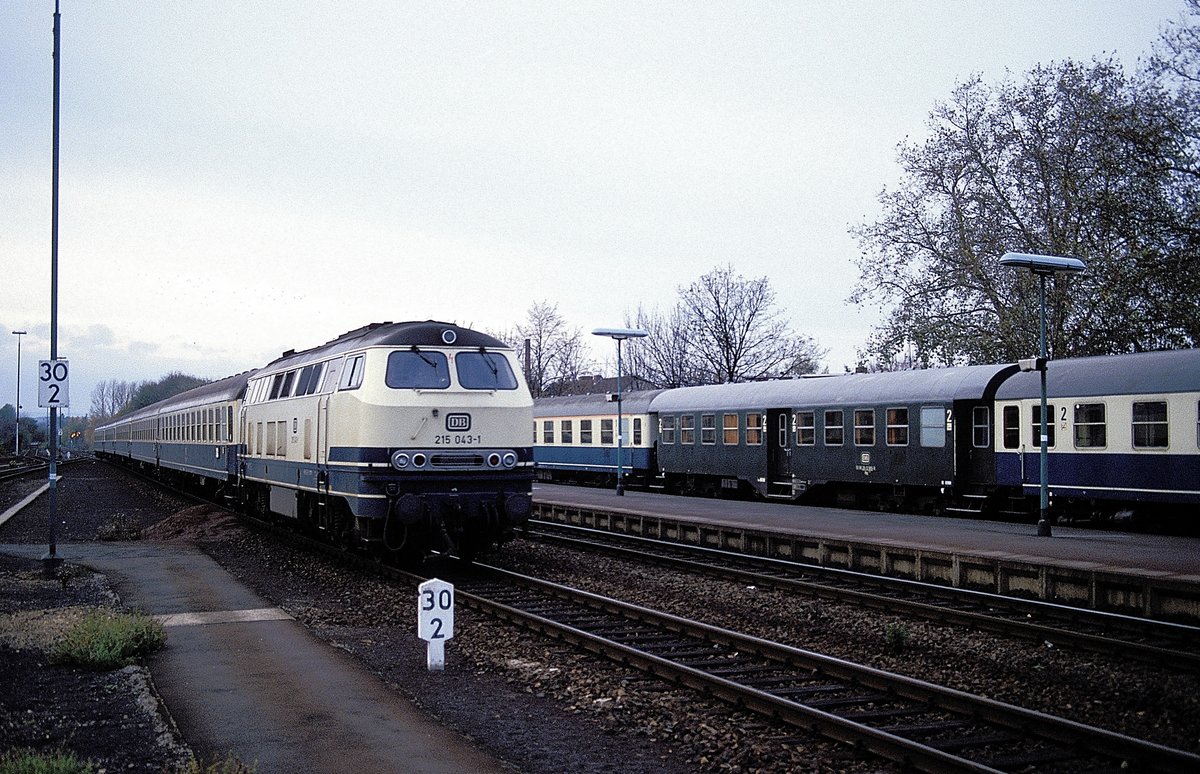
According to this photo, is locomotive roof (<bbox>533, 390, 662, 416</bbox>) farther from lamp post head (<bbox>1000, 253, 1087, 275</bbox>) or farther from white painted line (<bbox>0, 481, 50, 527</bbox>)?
white painted line (<bbox>0, 481, 50, 527</bbox>)

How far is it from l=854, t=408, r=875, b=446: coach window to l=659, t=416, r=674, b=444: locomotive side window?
8.55 metres

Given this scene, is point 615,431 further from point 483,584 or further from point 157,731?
point 157,731

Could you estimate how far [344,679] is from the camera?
854cm

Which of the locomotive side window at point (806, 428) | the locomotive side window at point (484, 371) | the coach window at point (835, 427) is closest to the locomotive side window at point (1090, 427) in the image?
the coach window at point (835, 427)

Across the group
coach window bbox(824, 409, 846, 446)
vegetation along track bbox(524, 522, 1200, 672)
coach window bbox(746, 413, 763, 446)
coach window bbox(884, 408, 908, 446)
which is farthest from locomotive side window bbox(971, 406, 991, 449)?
vegetation along track bbox(524, 522, 1200, 672)

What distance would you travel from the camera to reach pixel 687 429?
3216cm

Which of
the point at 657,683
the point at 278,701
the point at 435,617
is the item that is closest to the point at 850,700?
the point at 657,683

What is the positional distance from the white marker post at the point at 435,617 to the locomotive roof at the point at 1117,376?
1513 centimetres

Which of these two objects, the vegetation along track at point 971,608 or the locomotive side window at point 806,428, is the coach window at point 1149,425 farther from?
the locomotive side window at point 806,428

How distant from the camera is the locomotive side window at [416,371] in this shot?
548 inches

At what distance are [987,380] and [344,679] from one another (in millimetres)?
17549

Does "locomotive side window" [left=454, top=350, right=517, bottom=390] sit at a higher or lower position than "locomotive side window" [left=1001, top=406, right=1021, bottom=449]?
higher

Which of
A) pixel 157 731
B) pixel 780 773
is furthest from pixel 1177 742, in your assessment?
pixel 157 731

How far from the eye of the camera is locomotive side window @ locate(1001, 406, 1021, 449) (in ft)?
70.7
